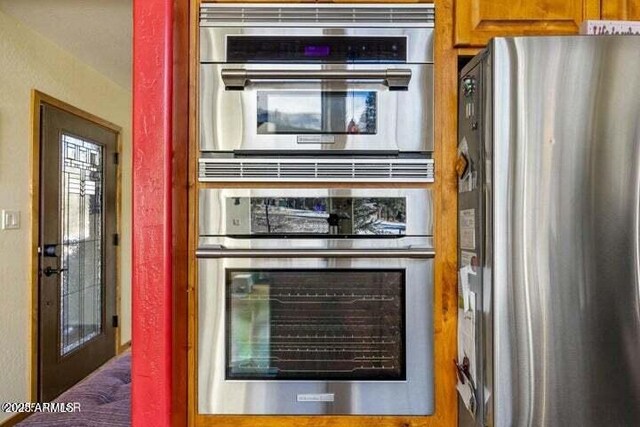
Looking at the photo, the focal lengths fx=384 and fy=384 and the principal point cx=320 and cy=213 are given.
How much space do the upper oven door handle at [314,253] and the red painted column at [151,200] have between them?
19 cm

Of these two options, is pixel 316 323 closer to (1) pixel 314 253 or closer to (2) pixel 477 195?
(1) pixel 314 253

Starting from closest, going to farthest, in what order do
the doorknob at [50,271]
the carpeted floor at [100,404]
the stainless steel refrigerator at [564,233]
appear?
1. the stainless steel refrigerator at [564,233]
2. the carpeted floor at [100,404]
3. the doorknob at [50,271]

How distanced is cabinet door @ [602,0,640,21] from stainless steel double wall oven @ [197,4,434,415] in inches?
22.9

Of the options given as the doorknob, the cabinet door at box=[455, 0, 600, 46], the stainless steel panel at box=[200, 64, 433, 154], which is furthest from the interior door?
the cabinet door at box=[455, 0, 600, 46]

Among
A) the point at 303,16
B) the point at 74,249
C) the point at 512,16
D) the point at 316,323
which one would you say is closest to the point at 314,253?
the point at 316,323

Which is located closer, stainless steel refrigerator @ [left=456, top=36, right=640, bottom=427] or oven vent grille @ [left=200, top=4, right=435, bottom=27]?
stainless steel refrigerator @ [left=456, top=36, right=640, bottom=427]

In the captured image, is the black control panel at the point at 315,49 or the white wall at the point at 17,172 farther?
the white wall at the point at 17,172

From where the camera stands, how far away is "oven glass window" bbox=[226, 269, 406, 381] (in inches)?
49.8

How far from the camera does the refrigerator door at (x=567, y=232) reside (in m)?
1.04

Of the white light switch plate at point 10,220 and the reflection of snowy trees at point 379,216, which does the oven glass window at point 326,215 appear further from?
the white light switch plate at point 10,220

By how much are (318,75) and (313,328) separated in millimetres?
837

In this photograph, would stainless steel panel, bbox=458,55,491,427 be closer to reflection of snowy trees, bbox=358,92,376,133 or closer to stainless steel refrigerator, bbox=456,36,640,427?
stainless steel refrigerator, bbox=456,36,640,427

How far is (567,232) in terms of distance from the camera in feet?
3.45

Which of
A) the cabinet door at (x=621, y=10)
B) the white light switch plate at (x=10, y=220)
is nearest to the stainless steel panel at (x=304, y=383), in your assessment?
the cabinet door at (x=621, y=10)
